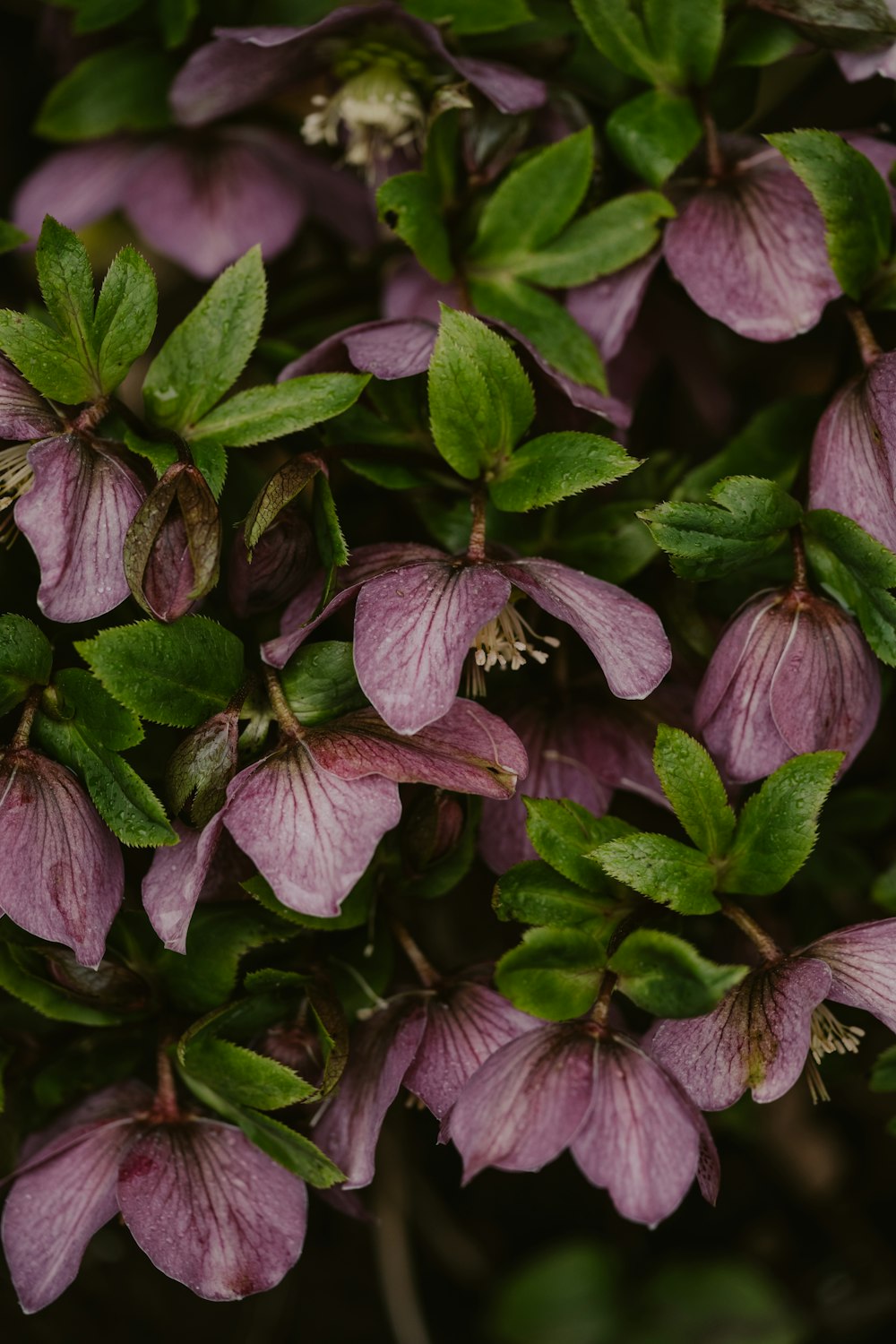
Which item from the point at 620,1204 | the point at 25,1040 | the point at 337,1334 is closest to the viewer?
the point at 620,1204

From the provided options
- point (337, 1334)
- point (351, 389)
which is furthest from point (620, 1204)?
point (337, 1334)

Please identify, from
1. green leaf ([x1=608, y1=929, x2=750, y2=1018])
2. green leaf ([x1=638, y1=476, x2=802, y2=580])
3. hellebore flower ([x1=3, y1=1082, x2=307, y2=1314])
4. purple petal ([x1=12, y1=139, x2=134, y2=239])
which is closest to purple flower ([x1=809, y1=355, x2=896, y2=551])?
green leaf ([x1=638, y1=476, x2=802, y2=580])

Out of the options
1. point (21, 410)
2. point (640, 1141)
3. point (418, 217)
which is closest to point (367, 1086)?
point (640, 1141)

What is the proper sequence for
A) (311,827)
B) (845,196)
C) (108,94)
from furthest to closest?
1. (108,94)
2. (845,196)
3. (311,827)

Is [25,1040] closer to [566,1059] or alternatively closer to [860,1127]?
[566,1059]

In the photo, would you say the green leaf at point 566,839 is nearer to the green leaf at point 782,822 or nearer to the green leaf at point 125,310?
the green leaf at point 782,822

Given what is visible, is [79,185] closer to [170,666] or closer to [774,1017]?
[170,666]

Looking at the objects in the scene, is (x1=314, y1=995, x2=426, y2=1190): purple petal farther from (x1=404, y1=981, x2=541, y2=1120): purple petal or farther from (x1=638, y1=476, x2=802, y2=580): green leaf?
(x1=638, y1=476, x2=802, y2=580): green leaf
